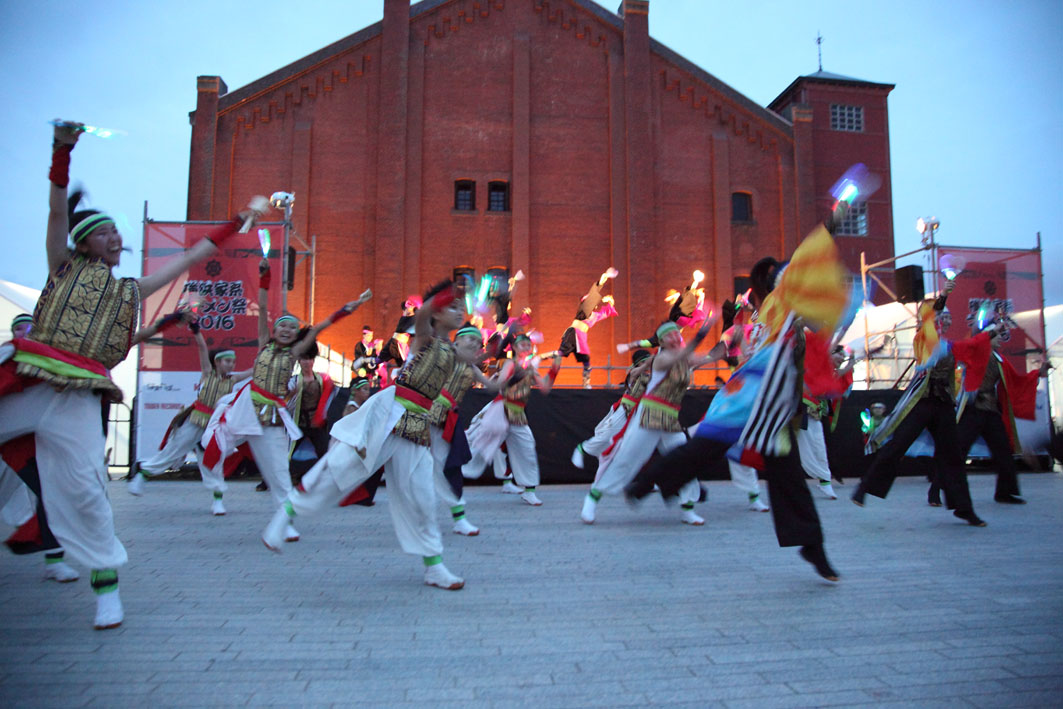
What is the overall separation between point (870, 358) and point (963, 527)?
32.6 feet

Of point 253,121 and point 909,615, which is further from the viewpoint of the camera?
point 253,121

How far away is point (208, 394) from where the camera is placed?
837 cm

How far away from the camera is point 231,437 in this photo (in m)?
6.77

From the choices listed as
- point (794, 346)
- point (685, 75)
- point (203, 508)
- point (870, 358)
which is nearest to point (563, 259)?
point (685, 75)

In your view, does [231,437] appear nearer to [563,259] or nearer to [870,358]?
[870,358]

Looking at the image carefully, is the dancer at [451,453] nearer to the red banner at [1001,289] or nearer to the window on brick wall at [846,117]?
the red banner at [1001,289]

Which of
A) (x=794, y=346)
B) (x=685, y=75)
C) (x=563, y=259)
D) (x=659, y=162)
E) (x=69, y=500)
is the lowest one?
(x=69, y=500)

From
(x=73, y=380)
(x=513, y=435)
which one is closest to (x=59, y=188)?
(x=73, y=380)

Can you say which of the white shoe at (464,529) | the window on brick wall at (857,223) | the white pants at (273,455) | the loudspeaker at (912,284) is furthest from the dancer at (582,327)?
the window on brick wall at (857,223)

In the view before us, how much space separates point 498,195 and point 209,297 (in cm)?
1379

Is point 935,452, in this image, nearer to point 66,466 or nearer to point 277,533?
point 277,533

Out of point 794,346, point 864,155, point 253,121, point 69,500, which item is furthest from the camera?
point 864,155

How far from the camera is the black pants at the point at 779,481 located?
4.39 metres

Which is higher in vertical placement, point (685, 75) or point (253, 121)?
point (685, 75)
